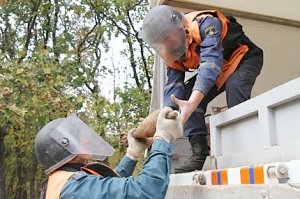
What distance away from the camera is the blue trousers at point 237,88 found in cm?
255

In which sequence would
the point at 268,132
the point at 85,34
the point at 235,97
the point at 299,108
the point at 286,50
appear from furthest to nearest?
the point at 85,34
the point at 286,50
the point at 235,97
the point at 268,132
the point at 299,108

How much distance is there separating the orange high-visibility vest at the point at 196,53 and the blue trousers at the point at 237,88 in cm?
4

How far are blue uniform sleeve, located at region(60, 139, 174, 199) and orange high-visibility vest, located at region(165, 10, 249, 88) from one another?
83 centimetres

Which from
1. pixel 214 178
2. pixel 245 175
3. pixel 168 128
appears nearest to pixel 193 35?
Result: pixel 168 128

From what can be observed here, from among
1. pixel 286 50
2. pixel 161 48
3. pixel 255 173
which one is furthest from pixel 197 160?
pixel 286 50

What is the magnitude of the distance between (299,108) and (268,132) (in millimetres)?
207

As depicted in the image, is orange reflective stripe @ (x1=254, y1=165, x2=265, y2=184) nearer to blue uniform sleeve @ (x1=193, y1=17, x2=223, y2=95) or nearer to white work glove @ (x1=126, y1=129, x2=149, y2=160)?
Result: blue uniform sleeve @ (x1=193, y1=17, x2=223, y2=95)

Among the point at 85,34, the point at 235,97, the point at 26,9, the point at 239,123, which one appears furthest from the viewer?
the point at 85,34

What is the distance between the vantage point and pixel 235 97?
100 inches

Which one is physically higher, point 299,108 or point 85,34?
point 85,34

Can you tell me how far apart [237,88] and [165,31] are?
517 millimetres

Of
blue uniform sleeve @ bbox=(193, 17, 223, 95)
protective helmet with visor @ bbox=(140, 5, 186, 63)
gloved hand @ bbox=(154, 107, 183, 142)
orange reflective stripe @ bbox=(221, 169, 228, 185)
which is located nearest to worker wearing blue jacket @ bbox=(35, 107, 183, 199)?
gloved hand @ bbox=(154, 107, 183, 142)

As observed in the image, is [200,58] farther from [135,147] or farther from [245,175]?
[245,175]

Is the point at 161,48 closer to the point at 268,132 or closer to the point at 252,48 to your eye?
the point at 252,48
